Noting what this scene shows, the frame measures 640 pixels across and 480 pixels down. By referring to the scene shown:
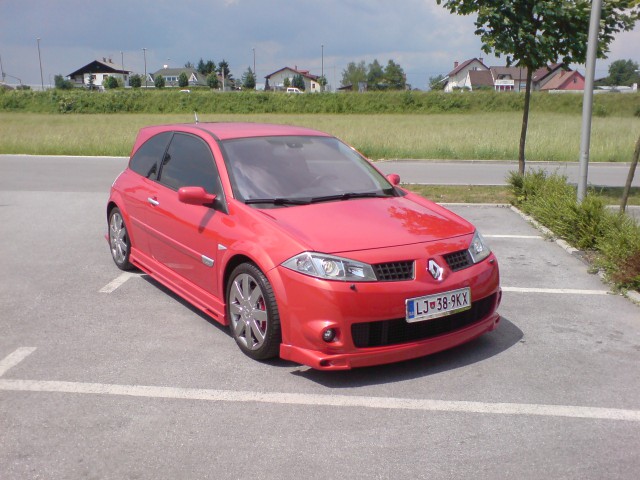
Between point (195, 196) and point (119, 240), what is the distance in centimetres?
234

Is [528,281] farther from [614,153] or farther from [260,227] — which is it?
[614,153]

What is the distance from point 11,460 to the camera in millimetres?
3451

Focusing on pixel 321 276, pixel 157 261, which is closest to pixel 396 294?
pixel 321 276

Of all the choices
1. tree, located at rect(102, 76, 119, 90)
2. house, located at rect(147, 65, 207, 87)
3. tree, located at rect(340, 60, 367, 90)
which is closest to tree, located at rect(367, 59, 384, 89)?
tree, located at rect(340, 60, 367, 90)

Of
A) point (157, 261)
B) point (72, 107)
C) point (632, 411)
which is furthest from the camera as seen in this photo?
point (72, 107)

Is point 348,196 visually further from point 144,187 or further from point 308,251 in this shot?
point 144,187

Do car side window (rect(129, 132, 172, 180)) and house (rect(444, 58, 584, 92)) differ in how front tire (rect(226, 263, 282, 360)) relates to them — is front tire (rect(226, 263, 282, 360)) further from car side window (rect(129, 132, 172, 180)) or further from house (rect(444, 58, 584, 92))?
house (rect(444, 58, 584, 92))

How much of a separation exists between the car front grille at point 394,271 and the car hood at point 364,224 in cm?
16

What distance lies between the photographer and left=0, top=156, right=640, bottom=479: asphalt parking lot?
344 cm

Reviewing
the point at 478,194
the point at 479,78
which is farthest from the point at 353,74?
the point at 478,194

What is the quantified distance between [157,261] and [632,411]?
4042 mm

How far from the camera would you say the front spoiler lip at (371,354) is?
14.1 feet

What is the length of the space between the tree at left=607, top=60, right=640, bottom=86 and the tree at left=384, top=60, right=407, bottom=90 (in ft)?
147

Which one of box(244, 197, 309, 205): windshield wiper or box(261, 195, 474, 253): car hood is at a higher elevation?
box(244, 197, 309, 205): windshield wiper
